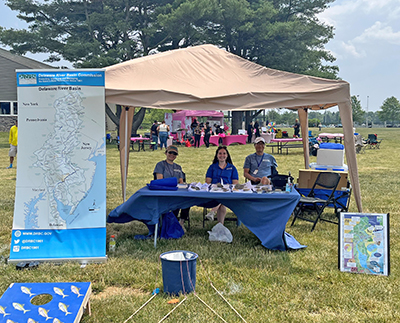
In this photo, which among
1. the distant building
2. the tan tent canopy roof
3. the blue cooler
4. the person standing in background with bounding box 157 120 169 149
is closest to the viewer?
the blue cooler

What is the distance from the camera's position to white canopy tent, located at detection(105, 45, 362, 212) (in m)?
5.30

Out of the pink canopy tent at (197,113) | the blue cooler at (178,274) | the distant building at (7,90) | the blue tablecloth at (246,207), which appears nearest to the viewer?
the blue cooler at (178,274)

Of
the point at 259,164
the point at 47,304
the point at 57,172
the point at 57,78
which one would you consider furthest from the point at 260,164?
the point at 47,304

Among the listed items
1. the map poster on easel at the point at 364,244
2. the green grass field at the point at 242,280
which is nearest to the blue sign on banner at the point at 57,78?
the green grass field at the point at 242,280

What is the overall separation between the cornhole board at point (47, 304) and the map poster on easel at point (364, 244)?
2.70 metres

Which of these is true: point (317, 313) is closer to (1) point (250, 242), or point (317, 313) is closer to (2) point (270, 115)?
(1) point (250, 242)

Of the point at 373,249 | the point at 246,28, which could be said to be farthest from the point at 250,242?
the point at 246,28

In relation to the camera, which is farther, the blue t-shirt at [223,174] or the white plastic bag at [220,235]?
the blue t-shirt at [223,174]

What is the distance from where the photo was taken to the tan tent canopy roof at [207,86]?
17.4ft

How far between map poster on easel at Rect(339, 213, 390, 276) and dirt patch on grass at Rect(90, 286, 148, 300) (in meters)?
2.16

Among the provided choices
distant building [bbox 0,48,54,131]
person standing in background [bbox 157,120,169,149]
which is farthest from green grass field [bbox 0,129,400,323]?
distant building [bbox 0,48,54,131]

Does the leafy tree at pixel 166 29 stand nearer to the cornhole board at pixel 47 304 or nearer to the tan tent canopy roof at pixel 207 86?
the tan tent canopy roof at pixel 207 86

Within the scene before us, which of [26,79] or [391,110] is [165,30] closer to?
[26,79]

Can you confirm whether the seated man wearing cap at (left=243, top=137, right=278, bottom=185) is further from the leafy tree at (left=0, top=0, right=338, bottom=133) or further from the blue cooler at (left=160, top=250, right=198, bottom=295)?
the leafy tree at (left=0, top=0, right=338, bottom=133)
